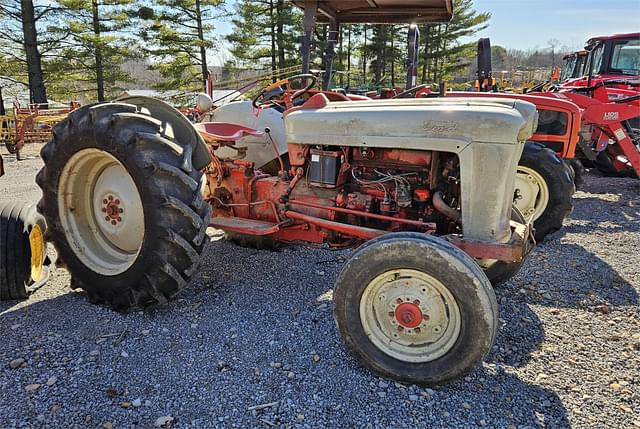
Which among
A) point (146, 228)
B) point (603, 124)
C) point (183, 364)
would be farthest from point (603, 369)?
point (603, 124)

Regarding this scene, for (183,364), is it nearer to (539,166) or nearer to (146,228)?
(146,228)

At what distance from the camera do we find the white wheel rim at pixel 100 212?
3.16 m

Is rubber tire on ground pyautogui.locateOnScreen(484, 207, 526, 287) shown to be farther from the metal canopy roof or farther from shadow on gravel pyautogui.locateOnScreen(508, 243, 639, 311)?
the metal canopy roof

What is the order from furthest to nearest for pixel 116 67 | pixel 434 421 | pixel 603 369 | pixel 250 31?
1. pixel 250 31
2. pixel 116 67
3. pixel 603 369
4. pixel 434 421

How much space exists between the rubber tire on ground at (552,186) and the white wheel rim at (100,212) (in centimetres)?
368

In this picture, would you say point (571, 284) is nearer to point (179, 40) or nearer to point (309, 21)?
point (309, 21)

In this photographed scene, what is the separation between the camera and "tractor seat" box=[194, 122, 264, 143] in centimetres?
362

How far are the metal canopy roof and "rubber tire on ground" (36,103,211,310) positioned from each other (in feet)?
7.66

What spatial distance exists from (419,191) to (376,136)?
1.47ft

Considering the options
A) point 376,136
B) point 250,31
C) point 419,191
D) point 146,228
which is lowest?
point 146,228

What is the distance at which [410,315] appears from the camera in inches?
93.6

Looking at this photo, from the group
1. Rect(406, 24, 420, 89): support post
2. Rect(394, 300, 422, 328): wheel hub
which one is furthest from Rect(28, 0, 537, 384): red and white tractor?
Rect(406, 24, 420, 89): support post

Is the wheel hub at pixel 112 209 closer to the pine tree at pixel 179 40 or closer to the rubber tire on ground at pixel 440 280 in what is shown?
the rubber tire on ground at pixel 440 280

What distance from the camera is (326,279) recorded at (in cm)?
372
